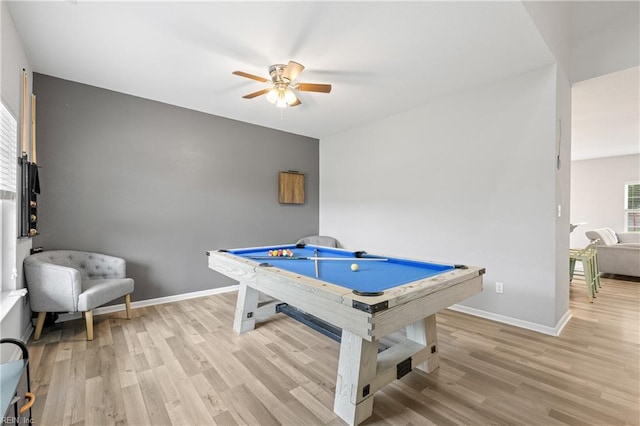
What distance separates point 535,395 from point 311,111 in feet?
12.3

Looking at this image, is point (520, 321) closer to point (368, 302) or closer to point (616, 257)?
point (368, 302)

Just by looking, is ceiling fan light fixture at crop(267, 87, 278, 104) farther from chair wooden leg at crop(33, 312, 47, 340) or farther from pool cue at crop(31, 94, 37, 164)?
chair wooden leg at crop(33, 312, 47, 340)

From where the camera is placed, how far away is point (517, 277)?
2.92 metres

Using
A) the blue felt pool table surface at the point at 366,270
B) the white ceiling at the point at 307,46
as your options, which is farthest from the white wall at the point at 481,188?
the blue felt pool table surface at the point at 366,270

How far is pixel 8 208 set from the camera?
2197mm

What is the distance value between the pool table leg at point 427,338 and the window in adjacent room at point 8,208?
126 inches

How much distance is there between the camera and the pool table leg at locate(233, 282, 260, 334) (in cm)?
274

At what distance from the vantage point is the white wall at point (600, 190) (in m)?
7.13

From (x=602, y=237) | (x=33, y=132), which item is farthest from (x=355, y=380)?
(x=602, y=237)

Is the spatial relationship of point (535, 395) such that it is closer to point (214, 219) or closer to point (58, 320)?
point (214, 219)

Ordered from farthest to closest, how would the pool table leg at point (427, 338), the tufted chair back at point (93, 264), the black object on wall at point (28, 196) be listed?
the tufted chair back at point (93, 264) → the black object on wall at point (28, 196) → the pool table leg at point (427, 338)

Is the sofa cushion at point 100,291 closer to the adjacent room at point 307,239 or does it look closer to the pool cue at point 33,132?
the adjacent room at point 307,239

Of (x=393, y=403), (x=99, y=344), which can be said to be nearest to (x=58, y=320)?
(x=99, y=344)

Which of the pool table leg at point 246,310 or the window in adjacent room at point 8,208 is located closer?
the window in adjacent room at point 8,208
